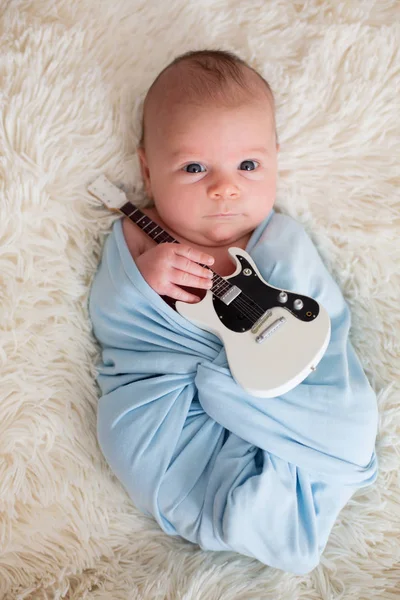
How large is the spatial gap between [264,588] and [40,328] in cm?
74

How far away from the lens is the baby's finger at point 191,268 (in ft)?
4.35

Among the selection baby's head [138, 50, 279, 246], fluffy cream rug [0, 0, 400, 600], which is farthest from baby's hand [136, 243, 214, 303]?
fluffy cream rug [0, 0, 400, 600]

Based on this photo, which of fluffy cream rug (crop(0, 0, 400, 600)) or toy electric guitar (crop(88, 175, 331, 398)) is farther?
fluffy cream rug (crop(0, 0, 400, 600))

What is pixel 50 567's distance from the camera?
1.38 metres

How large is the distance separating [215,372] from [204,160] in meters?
0.45

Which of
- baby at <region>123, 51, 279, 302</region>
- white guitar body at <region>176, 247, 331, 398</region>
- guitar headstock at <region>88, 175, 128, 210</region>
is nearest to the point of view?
white guitar body at <region>176, 247, 331, 398</region>

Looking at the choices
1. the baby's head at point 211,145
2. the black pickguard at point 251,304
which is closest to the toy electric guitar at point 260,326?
the black pickguard at point 251,304

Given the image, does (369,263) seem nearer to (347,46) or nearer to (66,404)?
(347,46)

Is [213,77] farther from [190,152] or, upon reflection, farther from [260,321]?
[260,321]

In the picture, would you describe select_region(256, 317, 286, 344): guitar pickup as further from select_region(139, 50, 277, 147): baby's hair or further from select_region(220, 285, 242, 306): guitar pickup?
select_region(139, 50, 277, 147): baby's hair

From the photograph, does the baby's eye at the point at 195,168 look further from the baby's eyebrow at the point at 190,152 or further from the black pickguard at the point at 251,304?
the black pickguard at the point at 251,304

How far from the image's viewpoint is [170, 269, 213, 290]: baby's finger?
1319 mm

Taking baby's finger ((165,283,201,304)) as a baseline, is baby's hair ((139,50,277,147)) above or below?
above

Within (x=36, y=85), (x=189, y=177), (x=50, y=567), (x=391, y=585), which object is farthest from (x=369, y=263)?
(x=50, y=567)
